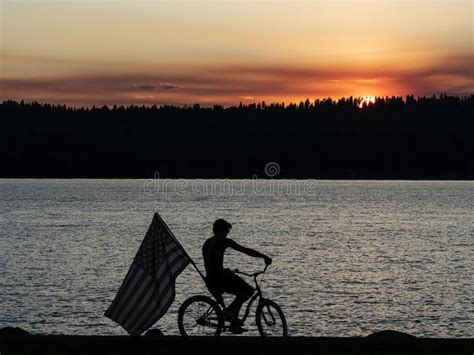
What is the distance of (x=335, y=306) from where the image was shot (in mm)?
43406

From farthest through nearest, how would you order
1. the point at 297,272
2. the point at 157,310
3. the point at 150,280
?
the point at 297,272 → the point at 150,280 → the point at 157,310

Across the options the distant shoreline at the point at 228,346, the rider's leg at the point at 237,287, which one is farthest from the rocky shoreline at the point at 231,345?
the rider's leg at the point at 237,287

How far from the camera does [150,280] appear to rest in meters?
15.5

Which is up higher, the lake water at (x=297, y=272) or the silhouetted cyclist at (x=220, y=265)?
the silhouetted cyclist at (x=220, y=265)

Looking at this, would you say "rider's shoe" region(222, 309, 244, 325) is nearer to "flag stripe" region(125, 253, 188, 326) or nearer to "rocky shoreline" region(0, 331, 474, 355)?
"rocky shoreline" region(0, 331, 474, 355)

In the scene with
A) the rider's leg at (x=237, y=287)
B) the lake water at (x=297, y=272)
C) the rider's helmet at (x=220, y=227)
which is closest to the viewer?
the rider's helmet at (x=220, y=227)

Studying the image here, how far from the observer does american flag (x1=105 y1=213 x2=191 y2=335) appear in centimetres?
1542

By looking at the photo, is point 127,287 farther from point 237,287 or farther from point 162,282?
point 237,287

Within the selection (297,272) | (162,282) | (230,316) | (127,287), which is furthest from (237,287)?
(297,272)

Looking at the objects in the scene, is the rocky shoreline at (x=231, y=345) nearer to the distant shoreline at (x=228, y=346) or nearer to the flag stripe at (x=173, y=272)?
the distant shoreline at (x=228, y=346)

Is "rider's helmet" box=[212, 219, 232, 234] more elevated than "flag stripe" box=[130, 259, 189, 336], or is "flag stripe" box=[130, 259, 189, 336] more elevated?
"rider's helmet" box=[212, 219, 232, 234]

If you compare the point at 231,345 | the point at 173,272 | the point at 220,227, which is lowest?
the point at 231,345

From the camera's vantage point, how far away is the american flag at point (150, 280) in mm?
15422

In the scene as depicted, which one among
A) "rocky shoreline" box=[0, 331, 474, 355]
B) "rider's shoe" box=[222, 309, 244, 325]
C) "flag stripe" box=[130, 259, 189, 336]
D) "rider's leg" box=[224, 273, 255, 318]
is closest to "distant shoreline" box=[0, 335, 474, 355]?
"rocky shoreline" box=[0, 331, 474, 355]
